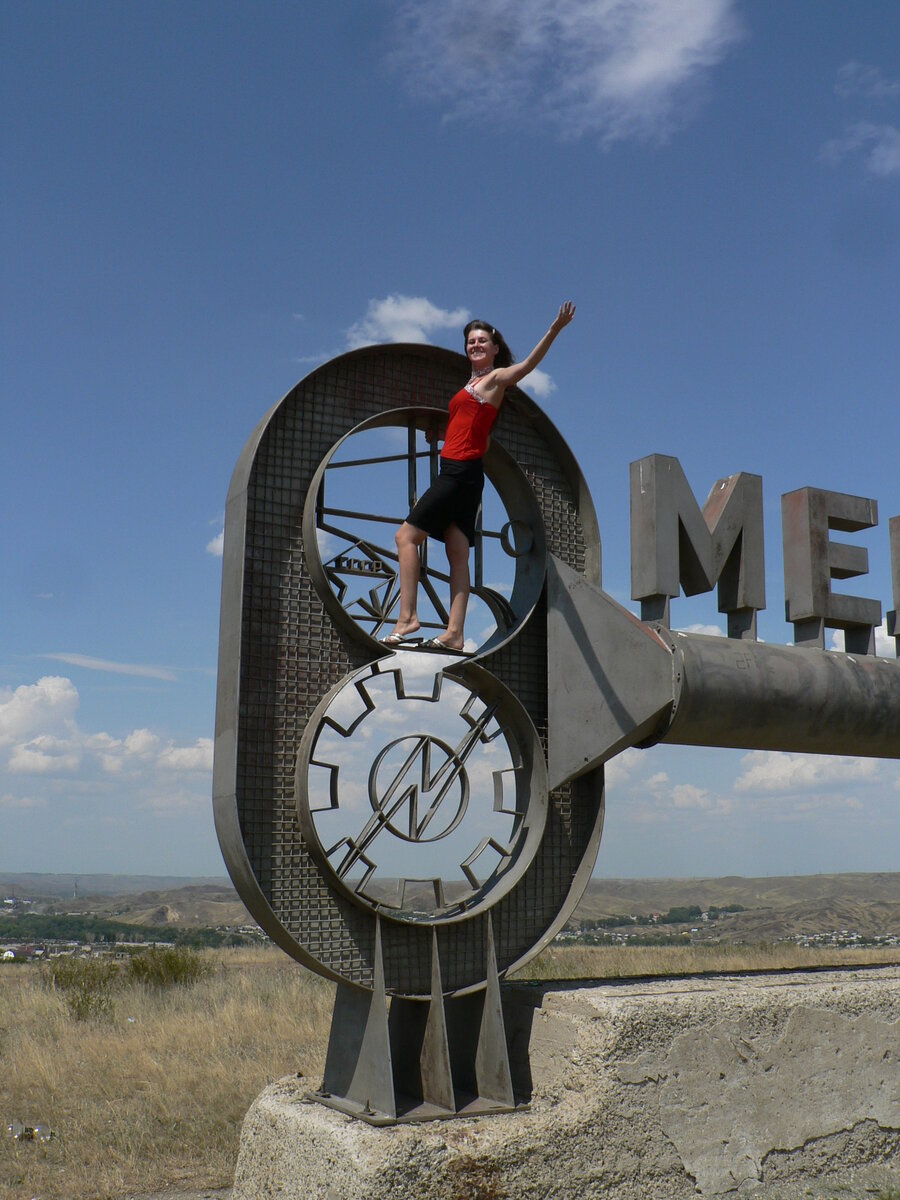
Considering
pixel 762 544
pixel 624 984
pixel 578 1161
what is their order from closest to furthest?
pixel 578 1161, pixel 624 984, pixel 762 544

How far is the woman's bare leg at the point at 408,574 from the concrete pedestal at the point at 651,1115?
1.97m

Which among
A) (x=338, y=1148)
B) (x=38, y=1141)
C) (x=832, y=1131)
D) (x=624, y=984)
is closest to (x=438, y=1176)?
(x=338, y=1148)

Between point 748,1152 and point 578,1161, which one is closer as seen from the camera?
point 578,1161

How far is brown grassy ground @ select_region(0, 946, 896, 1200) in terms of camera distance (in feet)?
21.9

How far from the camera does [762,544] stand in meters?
7.13

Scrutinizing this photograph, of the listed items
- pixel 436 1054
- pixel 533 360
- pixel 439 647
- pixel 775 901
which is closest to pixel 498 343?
pixel 533 360

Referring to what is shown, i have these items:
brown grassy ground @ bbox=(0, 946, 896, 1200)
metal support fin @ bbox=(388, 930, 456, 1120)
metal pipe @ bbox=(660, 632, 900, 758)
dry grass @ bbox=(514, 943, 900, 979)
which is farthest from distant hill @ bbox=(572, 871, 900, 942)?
metal support fin @ bbox=(388, 930, 456, 1120)

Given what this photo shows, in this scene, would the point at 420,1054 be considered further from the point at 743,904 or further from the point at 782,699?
the point at 743,904

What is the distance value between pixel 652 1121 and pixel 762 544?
3518 millimetres

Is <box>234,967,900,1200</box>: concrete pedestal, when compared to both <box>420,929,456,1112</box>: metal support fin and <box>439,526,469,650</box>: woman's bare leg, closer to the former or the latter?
<box>420,929,456,1112</box>: metal support fin

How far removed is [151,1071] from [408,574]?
5703mm

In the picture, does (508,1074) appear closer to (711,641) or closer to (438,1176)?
(438,1176)

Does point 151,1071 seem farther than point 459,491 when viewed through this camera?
Yes

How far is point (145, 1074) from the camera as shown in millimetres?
9102
